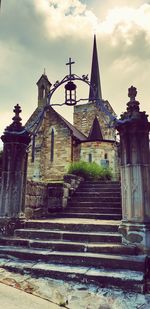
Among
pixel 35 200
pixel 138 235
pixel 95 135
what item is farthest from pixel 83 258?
pixel 95 135

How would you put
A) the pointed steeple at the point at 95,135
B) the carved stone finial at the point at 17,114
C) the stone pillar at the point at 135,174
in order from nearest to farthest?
1. the stone pillar at the point at 135,174
2. the carved stone finial at the point at 17,114
3. the pointed steeple at the point at 95,135

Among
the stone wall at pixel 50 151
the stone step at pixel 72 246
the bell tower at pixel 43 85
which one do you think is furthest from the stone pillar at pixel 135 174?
the bell tower at pixel 43 85

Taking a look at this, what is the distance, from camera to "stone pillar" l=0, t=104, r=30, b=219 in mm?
5039

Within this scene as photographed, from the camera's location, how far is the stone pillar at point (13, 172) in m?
5.04

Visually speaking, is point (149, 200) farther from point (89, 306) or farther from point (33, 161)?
point (33, 161)

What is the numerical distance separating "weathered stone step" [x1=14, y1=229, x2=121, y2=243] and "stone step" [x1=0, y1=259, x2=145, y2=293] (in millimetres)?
779

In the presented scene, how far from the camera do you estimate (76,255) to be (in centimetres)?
357

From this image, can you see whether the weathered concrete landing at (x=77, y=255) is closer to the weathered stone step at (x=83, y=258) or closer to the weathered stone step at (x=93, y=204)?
the weathered stone step at (x=83, y=258)

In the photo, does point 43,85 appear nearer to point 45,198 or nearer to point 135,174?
point 45,198

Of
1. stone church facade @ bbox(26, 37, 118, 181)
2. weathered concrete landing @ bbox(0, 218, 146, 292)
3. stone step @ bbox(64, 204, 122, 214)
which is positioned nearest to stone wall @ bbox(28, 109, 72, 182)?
stone church facade @ bbox(26, 37, 118, 181)

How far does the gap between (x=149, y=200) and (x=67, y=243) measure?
1609mm

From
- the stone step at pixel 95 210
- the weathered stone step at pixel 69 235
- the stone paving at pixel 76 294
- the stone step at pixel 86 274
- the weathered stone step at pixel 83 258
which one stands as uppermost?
the stone step at pixel 95 210

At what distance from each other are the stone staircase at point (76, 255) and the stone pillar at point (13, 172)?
51cm

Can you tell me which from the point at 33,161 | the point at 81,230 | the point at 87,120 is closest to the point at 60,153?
the point at 33,161
